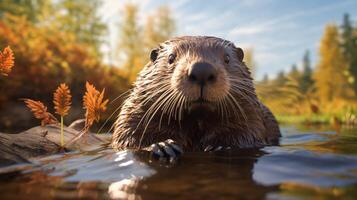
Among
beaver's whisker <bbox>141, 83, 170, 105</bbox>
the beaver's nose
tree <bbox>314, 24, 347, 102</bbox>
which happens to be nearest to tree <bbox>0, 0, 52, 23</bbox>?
beaver's whisker <bbox>141, 83, 170, 105</bbox>

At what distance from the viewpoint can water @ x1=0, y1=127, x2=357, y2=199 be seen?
2279 mm

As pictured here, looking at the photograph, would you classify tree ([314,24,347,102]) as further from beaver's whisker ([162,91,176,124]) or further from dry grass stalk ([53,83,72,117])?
dry grass stalk ([53,83,72,117])

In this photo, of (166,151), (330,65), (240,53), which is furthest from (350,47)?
(166,151)

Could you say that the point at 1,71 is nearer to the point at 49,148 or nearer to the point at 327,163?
the point at 49,148

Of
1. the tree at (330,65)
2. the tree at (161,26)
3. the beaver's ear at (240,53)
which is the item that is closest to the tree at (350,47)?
the tree at (330,65)

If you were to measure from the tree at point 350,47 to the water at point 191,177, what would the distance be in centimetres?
3877

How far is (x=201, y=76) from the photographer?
368 cm

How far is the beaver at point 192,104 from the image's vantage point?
154 inches

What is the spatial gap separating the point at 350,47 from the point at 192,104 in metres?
45.1

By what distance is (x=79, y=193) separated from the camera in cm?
237

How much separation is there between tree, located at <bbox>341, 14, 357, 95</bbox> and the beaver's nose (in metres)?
38.5

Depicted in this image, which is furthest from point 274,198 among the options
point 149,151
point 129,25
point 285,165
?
point 129,25

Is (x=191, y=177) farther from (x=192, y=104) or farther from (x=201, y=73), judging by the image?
(x=192, y=104)

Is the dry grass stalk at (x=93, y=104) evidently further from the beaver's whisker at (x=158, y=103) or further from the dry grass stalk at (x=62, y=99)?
the beaver's whisker at (x=158, y=103)
